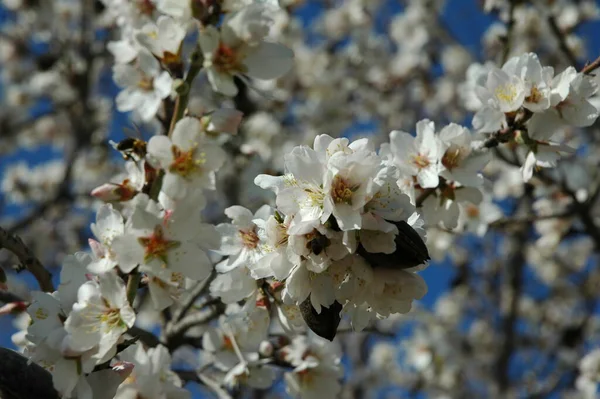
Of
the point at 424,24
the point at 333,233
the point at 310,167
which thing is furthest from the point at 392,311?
the point at 424,24

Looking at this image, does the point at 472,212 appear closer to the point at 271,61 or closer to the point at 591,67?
the point at 591,67

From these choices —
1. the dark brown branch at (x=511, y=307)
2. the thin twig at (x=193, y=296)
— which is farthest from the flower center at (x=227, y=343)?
the dark brown branch at (x=511, y=307)

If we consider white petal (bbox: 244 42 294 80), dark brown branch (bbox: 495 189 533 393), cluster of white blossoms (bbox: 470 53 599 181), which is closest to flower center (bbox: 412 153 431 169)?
cluster of white blossoms (bbox: 470 53 599 181)

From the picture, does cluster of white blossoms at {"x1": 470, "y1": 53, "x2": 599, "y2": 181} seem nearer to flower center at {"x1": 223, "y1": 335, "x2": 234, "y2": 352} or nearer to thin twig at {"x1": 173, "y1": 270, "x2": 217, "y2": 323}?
thin twig at {"x1": 173, "y1": 270, "x2": 217, "y2": 323}

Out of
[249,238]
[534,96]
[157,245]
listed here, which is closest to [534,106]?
[534,96]

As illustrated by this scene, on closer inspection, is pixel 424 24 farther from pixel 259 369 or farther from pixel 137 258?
pixel 137 258

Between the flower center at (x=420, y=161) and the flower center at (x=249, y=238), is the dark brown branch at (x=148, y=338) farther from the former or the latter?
the flower center at (x=420, y=161)
